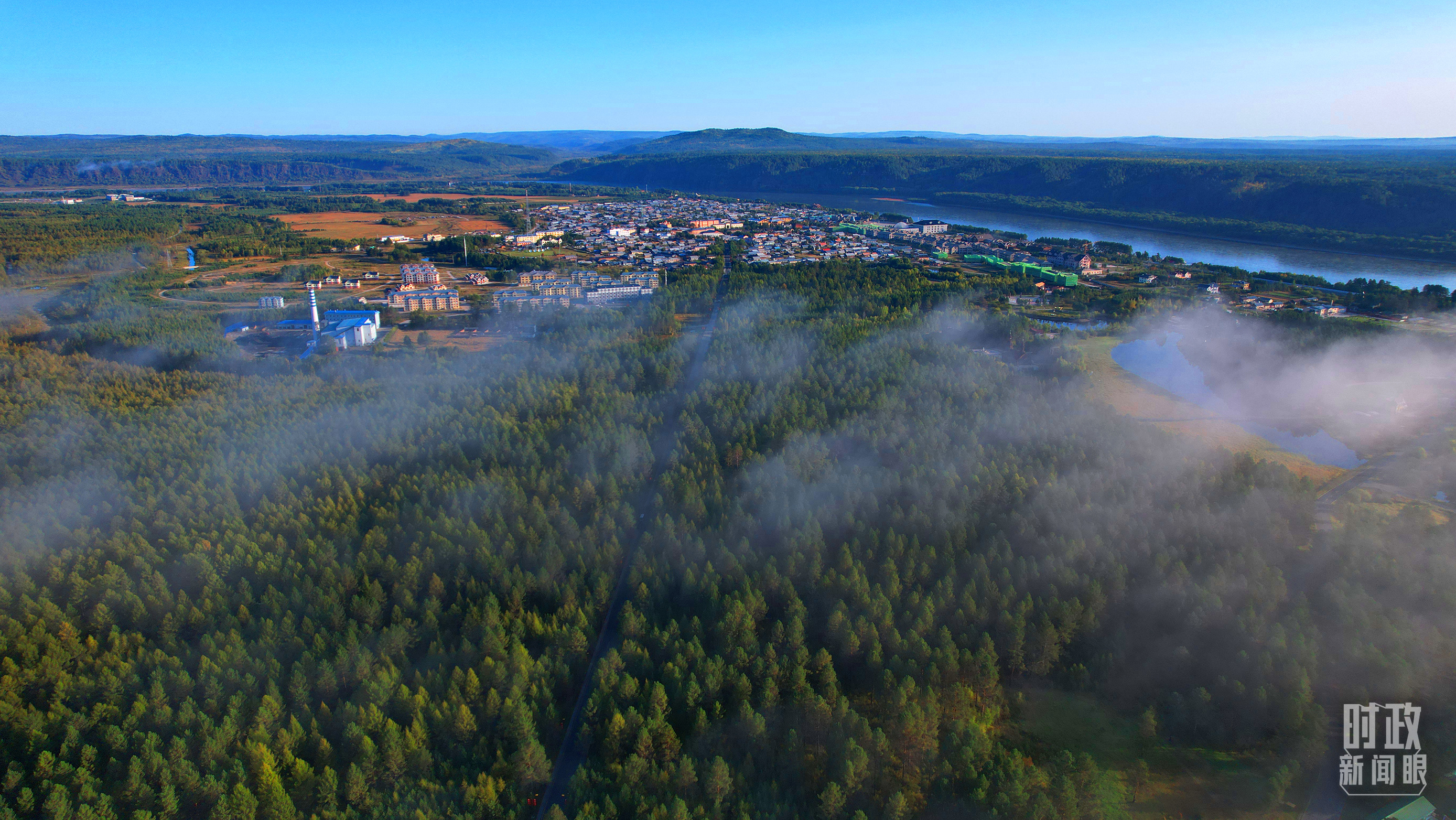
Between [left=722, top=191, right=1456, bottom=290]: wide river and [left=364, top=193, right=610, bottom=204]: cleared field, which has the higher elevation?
[left=364, top=193, right=610, bottom=204]: cleared field

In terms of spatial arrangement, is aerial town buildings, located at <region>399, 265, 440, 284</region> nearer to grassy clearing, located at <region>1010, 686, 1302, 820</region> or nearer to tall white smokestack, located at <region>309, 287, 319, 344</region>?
tall white smokestack, located at <region>309, 287, 319, 344</region>

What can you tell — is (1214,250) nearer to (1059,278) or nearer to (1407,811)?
(1059,278)

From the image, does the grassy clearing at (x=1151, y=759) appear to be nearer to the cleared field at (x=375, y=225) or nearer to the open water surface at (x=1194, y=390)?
the open water surface at (x=1194, y=390)

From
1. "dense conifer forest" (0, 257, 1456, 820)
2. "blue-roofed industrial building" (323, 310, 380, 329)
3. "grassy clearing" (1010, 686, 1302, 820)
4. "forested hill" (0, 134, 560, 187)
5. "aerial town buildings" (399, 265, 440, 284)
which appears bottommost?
"grassy clearing" (1010, 686, 1302, 820)

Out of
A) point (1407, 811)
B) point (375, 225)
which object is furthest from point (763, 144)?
point (1407, 811)

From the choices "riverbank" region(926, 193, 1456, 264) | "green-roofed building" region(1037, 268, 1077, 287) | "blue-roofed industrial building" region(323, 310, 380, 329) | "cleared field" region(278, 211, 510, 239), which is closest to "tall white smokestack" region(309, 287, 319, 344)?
"blue-roofed industrial building" region(323, 310, 380, 329)

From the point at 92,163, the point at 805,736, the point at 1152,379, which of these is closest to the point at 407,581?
the point at 805,736
